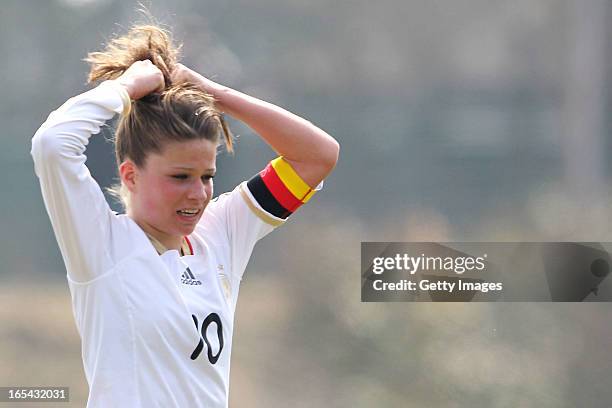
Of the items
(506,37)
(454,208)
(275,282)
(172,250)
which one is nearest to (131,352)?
(172,250)

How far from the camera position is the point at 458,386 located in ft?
9.50

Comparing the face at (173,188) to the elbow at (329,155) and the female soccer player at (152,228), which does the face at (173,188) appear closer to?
the female soccer player at (152,228)

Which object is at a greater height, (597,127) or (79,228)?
(597,127)

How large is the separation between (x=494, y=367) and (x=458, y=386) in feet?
0.42

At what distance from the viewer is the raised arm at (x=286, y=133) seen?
182 centimetres

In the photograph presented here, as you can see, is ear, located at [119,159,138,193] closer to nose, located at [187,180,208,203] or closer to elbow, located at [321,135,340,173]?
nose, located at [187,180,208,203]

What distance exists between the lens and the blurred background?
287 cm

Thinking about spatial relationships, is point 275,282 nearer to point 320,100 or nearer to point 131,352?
point 320,100

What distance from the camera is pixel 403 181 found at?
2.88 meters

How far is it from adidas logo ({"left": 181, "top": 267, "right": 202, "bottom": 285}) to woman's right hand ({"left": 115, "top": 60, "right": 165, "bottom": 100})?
1.04 ft

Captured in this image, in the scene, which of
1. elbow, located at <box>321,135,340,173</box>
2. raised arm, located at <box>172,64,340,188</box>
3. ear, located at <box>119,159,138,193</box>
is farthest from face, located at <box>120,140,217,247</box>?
elbow, located at <box>321,135,340,173</box>

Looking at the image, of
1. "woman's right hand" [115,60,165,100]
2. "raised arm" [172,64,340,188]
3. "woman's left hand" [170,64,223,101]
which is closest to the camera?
"woman's right hand" [115,60,165,100]

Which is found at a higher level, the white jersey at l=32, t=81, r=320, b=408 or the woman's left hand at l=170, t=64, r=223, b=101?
the woman's left hand at l=170, t=64, r=223, b=101

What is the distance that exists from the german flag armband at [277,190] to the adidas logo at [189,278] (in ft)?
0.85
